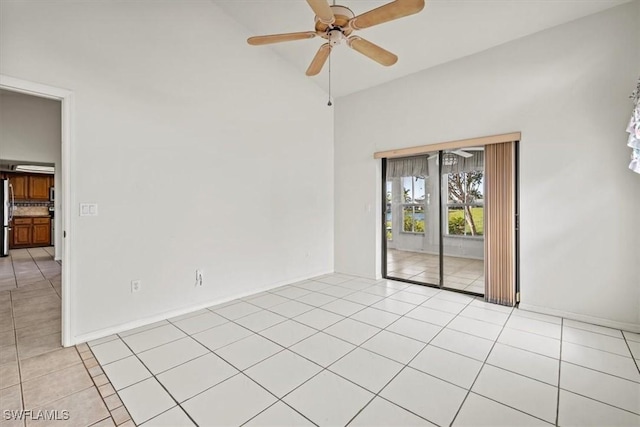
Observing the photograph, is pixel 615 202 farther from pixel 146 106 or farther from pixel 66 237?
pixel 66 237

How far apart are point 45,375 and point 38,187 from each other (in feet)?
30.1

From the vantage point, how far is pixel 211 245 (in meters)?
3.66

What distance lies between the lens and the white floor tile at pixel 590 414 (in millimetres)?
1662

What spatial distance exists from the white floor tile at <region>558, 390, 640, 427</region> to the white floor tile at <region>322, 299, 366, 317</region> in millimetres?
1944

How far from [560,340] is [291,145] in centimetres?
403

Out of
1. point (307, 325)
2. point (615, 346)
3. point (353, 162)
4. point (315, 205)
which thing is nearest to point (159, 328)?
point (307, 325)

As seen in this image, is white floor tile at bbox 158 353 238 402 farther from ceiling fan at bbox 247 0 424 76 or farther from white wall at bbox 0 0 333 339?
ceiling fan at bbox 247 0 424 76

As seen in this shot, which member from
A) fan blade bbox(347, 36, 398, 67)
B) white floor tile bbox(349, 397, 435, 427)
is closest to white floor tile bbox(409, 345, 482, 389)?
white floor tile bbox(349, 397, 435, 427)

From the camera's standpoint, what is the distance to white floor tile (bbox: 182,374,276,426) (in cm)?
171

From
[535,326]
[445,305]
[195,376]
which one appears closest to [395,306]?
[445,305]

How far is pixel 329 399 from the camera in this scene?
188 centimetres

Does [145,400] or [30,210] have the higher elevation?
[30,210]

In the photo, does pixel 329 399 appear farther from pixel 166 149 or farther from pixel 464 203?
pixel 464 203

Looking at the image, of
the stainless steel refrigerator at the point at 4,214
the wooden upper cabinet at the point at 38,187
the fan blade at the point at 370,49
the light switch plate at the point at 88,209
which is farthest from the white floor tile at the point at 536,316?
the wooden upper cabinet at the point at 38,187
